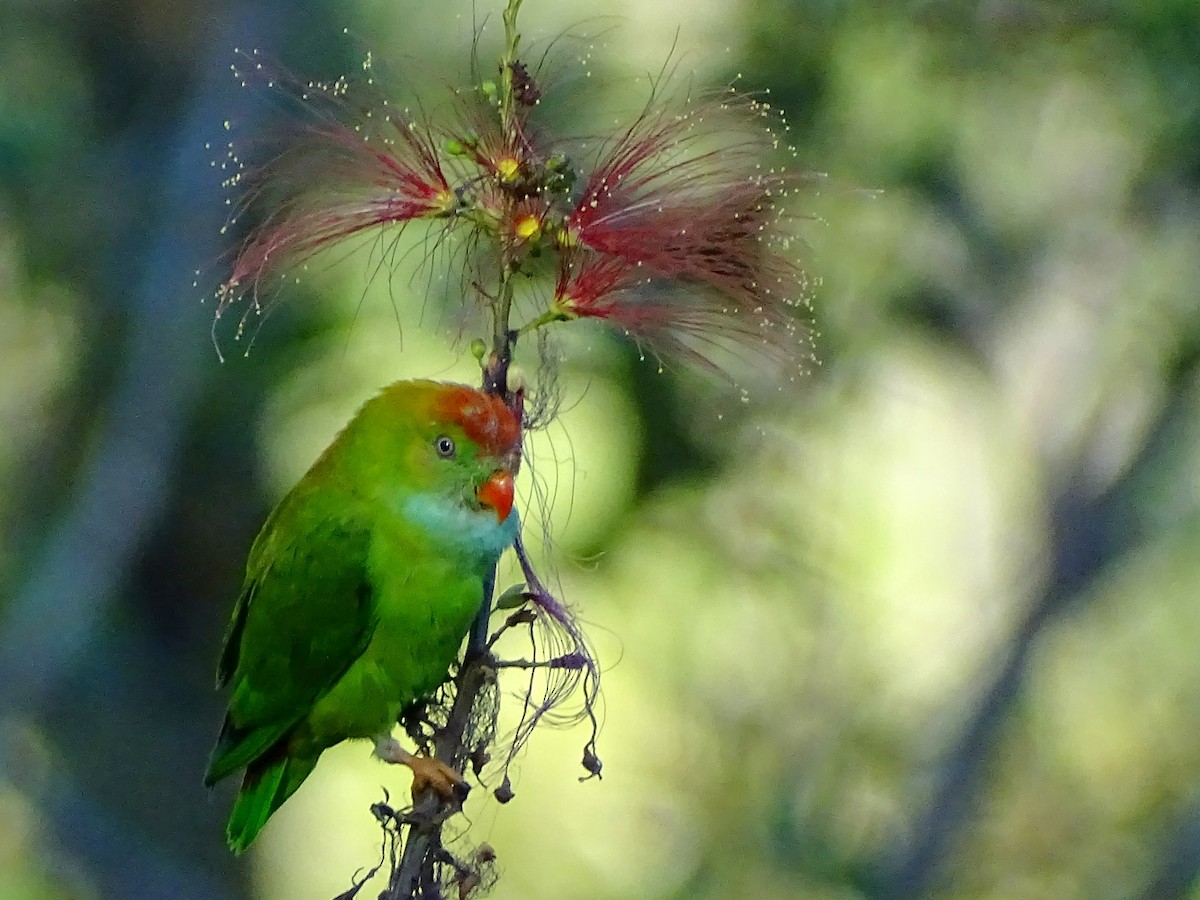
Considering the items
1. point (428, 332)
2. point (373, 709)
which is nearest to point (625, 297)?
point (373, 709)

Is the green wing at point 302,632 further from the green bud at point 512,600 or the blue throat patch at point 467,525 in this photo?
the green bud at point 512,600

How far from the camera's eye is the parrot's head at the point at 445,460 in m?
1.23

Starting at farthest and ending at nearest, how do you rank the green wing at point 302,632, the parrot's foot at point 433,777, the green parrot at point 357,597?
the green wing at point 302,632 → the green parrot at point 357,597 → the parrot's foot at point 433,777

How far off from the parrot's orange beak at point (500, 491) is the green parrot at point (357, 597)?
2 cm

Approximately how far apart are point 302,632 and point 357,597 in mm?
75

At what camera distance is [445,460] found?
1.30 metres

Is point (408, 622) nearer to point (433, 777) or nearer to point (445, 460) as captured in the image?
point (445, 460)

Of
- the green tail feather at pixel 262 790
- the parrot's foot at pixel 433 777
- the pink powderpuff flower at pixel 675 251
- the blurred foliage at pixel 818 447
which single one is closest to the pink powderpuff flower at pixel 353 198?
the pink powderpuff flower at pixel 675 251

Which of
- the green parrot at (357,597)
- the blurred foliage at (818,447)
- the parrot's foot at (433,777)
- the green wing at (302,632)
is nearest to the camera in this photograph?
the parrot's foot at (433,777)

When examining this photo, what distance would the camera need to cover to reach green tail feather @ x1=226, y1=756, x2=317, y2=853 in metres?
1.44

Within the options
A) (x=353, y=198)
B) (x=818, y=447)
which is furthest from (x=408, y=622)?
(x=818, y=447)

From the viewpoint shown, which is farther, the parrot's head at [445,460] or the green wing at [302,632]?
the green wing at [302,632]

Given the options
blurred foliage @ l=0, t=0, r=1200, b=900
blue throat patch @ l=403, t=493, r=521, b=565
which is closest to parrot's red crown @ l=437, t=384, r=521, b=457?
blue throat patch @ l=403, t=493, r=521, b=565

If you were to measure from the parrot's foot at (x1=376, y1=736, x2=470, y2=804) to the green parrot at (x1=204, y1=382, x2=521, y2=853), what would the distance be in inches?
1.9
